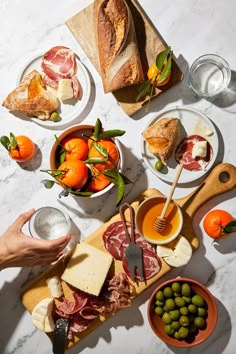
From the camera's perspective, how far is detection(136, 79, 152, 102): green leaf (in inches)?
58.1

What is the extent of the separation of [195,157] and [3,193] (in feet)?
2.06

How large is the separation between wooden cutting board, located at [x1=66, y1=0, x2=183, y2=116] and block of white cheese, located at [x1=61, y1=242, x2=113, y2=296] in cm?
45

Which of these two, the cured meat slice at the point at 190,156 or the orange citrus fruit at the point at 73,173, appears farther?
the cured meat slice at the point at 190,156

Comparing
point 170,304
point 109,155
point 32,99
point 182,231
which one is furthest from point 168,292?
point 32,99

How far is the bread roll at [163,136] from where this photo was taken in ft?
4.83

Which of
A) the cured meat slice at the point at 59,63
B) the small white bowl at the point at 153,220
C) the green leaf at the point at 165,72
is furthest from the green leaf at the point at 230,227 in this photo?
the cured meat slice at the point at 59,63

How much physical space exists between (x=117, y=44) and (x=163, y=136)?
0.31m

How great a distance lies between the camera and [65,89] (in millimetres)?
1526

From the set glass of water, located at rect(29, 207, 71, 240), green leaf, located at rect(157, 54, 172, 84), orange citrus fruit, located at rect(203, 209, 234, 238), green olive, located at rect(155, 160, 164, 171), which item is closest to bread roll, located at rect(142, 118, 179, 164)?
green olive, located at rect(155, 160, 164, 171)

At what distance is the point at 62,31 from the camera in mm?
1582

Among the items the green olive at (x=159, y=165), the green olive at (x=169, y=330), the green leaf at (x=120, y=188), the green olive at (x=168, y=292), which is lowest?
the green olive at (x=169, y=330)

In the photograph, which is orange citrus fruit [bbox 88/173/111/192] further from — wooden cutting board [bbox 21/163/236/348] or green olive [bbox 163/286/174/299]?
green olive [bbox 163/286/174/299]

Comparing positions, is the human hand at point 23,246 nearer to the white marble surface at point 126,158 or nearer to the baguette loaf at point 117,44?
the white marble surface at point 126,158

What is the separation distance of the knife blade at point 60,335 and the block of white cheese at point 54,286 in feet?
0.26
